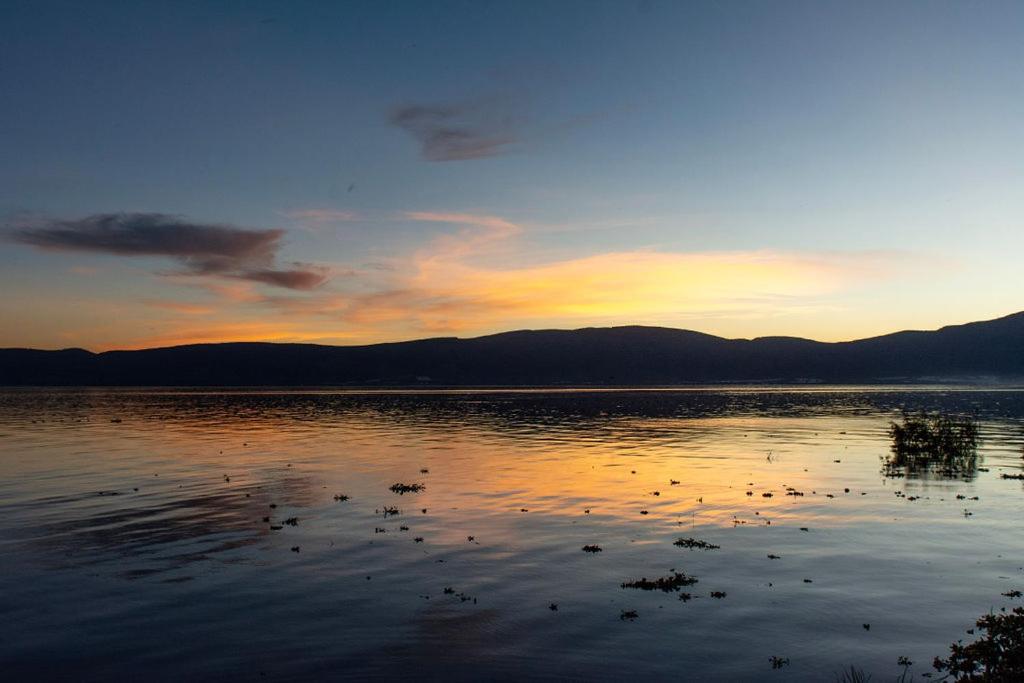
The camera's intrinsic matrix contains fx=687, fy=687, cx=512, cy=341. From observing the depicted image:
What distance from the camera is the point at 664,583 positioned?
22.5 m

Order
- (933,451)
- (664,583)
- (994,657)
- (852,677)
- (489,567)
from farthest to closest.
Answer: (933,451) < (489,567) < (664,583) < (852,677) < (994,657)

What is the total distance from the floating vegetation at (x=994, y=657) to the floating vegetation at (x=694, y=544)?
11.6 metres

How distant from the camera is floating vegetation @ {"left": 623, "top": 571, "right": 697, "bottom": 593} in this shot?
22250mm

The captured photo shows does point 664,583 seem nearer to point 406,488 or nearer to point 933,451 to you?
point 406,488

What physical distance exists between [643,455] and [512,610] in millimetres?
39729

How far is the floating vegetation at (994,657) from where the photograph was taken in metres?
14.2

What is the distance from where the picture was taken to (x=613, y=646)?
17.5 m

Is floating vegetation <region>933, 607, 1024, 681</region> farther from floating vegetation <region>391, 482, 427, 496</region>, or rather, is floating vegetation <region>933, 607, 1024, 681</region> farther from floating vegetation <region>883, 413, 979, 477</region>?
floating vegetation <region>883, 413, 979, 477</region>

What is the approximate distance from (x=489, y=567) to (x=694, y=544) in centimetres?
882

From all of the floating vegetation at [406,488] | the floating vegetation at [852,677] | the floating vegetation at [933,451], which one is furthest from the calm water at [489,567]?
the floating vegetation at [933,451]

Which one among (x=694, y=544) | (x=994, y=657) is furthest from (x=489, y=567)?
(x=994, y=657)

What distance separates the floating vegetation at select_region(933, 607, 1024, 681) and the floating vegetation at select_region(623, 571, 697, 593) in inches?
309

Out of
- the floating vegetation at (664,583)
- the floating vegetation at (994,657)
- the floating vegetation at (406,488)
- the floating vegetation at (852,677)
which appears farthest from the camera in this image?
the floating vegetation at (406,488)

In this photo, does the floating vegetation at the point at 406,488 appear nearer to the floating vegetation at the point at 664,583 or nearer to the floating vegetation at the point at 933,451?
the floating vegetation at the point at 664,583
